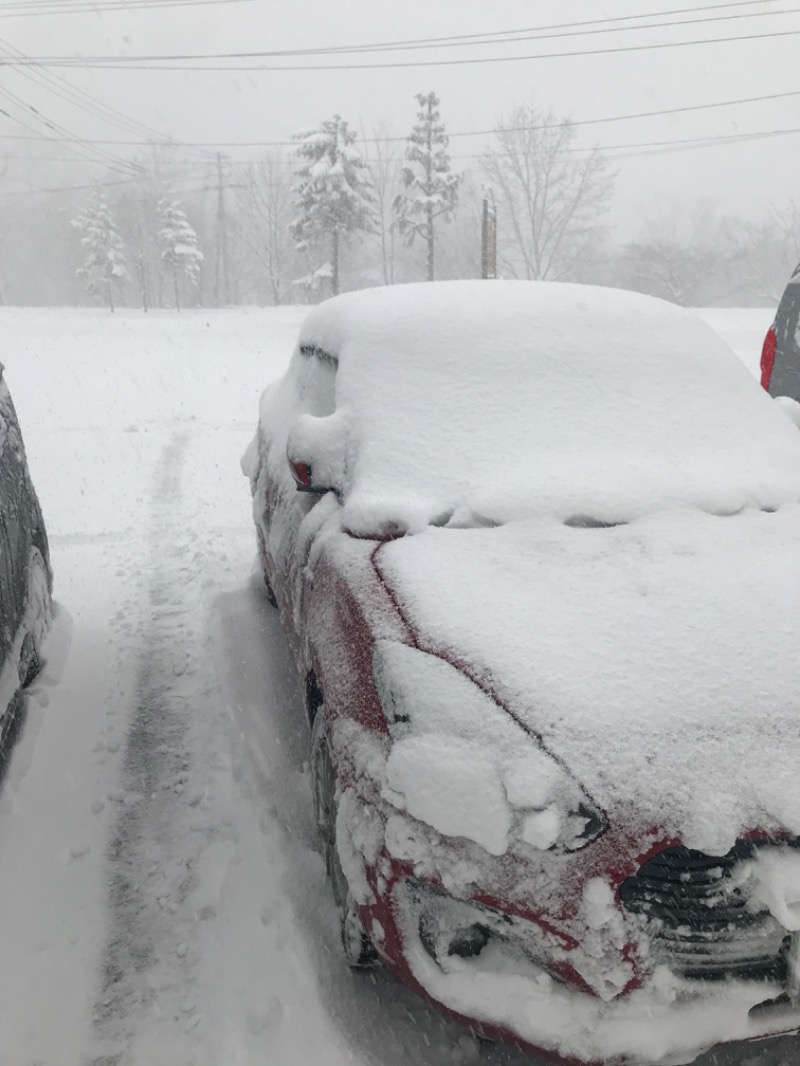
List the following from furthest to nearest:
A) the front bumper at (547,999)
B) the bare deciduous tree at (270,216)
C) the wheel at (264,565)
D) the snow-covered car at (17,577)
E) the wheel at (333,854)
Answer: the bare deciduous tree at (270,216) → the wheel at (264,565) → the snow-covered car at (17,577) → the wheel at (333,854) → the front bumper at (547,999)

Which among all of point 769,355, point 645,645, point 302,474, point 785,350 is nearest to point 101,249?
point 769,355

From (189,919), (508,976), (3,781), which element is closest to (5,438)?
(3,781)

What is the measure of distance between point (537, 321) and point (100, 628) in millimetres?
3042

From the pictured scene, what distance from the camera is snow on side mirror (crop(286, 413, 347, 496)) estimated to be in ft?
9.64

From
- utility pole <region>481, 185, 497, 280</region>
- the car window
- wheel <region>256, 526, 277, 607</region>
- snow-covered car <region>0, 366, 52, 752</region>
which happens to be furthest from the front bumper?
utility pole <region>481, 185, 497, 280</region>

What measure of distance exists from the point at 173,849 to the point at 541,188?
49.3 meters

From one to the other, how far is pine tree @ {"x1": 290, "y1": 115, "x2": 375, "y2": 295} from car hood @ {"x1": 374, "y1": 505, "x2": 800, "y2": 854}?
36.8 metres

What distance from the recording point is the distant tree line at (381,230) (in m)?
38.7

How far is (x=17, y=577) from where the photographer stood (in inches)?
135

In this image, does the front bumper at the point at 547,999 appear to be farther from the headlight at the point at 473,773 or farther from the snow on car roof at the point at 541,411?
the snow on car roof at the point at 541,411

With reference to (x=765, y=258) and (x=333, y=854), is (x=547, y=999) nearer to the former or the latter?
(x=333, y=854)

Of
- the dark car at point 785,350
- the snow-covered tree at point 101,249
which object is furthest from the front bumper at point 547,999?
the snow-covered tree at point 101,249

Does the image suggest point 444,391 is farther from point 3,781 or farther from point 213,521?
point 213,521

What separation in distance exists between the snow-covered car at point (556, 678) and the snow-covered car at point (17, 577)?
46.0 inches
